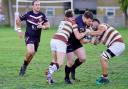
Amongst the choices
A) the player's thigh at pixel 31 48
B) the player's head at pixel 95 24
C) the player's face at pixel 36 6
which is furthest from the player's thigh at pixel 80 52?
the player's face at pixel 36 6

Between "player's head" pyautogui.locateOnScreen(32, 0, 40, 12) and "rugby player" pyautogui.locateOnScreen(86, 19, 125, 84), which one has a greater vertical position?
"player's head" pyautogui.locateOnScreen(32, 0, 40, 12)

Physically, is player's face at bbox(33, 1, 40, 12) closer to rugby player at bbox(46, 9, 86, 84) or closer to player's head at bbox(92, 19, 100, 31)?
rugby player at bbox(46, 9, 86, 84)

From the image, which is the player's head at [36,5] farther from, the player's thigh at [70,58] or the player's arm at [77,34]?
the player's arm at [77,34]

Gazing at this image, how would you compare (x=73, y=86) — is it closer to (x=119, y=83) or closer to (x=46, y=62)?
(x=119, y=83)

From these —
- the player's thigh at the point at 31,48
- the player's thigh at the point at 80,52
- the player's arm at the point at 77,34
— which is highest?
the player's arm at the point at 77,34

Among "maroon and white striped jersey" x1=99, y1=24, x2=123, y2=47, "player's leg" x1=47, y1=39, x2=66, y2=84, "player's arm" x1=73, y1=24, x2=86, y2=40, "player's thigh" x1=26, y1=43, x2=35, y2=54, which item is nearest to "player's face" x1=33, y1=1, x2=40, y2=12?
"player's thigh" x1=26, y1=43, x2=35, y2=54

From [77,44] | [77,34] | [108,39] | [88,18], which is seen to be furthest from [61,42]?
[108,39]

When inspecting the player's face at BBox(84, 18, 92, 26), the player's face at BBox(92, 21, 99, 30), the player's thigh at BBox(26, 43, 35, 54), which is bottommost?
the player's thigh at BBox(26, 43, 35, 54)

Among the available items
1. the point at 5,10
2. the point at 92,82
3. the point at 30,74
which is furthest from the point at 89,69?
the point at 5,10

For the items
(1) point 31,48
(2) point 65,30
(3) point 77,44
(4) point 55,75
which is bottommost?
(4) point 55,75

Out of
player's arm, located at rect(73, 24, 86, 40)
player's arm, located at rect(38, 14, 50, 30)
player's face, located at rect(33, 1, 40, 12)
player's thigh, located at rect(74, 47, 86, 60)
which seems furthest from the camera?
player's arm, located at rect(38, 14, 50, 30)

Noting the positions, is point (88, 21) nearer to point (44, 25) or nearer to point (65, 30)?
point (65, 30)

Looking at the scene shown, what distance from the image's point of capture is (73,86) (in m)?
13.3

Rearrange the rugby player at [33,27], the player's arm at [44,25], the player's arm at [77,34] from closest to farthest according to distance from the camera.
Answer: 1. the player's arm at [77,34]
2. the player's arm at [44,25]
3. the rugby player at [33,27]
